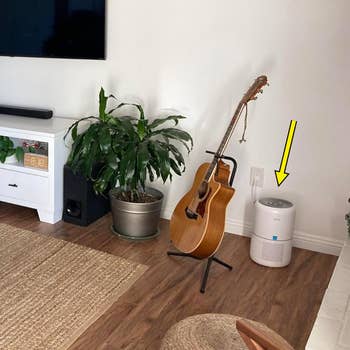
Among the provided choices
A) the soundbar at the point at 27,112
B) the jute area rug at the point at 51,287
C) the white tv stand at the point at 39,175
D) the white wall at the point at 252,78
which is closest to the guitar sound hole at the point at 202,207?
the jute area rug at the point at 51,287

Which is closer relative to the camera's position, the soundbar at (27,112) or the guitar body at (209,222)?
the guitar body at (209,222)

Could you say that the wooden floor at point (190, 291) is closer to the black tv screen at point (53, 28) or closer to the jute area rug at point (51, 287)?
the jute area rug at point (51, 287)

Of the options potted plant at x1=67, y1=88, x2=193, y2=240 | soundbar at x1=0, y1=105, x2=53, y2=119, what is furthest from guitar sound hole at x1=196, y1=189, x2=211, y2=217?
soundbar at x1=0, y1=105, x2=53, y2=119

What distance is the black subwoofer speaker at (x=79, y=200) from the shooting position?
279 centimetres

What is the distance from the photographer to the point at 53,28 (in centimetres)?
294

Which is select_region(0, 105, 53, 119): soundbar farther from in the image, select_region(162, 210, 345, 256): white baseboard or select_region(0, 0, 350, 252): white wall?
select_region(162, 210, 345, 256): white baseboard

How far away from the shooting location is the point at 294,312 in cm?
210

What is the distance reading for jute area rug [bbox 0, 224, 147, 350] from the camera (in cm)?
184

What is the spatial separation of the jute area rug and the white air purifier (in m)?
0.63

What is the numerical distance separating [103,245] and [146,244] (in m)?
0.24

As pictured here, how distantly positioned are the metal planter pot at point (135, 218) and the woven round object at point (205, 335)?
105 cm

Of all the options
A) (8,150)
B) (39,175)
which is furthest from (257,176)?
(8,150)

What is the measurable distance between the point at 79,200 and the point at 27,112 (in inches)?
29.1

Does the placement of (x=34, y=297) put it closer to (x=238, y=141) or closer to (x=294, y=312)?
(x=294, y=312)
